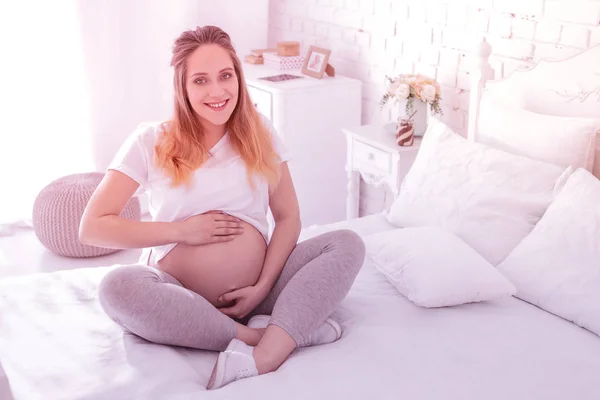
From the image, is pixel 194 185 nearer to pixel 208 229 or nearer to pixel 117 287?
pixel 208 229

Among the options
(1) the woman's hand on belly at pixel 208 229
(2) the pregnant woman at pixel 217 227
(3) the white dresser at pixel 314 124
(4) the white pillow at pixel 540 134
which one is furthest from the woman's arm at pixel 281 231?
(3) the white dresser at pixel 314 124

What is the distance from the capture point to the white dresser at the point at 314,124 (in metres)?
3.49

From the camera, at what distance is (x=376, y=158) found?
10.2ft

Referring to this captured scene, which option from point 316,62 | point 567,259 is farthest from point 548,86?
point 316,62

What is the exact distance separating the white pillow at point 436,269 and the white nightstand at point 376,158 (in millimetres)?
766

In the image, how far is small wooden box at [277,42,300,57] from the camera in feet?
12.6

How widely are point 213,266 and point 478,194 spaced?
33.7 inches

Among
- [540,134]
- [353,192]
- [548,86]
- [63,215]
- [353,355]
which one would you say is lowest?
[63,215]

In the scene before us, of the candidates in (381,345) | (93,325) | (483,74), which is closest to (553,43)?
(483,74)

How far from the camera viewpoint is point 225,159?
2.08 metres

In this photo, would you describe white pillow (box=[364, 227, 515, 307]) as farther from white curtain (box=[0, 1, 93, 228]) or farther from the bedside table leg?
white curtain (box=[0, 1, 93, 228])

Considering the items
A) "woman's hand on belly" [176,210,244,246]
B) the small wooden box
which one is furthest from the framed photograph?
"woman's hand on belly" [176,210,244,246]

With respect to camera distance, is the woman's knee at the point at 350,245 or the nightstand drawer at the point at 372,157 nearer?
the woman's knee at the point at 350,245

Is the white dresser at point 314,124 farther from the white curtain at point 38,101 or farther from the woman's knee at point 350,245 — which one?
the woman's knee at point 350,245
